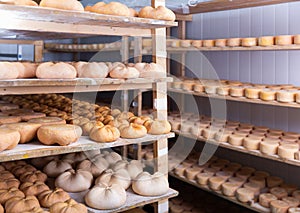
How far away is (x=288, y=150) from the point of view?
2344mm

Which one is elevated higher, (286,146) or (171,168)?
(286,146)

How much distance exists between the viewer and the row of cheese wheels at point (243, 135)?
8.00ft

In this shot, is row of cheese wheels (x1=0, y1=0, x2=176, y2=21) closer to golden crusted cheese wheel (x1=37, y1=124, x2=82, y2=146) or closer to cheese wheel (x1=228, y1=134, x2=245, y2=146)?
golden crusted cheese wheel (x1=37, y1=124, x2=82, y2=146)

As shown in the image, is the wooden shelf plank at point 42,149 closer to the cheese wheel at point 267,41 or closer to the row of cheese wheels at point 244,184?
the row of cheese wheels at point 244,184

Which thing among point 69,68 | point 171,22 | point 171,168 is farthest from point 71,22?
point 171,168

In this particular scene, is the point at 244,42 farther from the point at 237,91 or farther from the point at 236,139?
the point at 236,139

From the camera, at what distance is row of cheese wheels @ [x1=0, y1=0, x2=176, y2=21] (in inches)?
62.7

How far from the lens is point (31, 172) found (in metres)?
1.99

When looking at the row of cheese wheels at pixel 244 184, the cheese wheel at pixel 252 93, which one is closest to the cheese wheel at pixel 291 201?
the row of cheese wheels at pixel 244 184

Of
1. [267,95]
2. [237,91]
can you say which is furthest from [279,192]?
[237,91]

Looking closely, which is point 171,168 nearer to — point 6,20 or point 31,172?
point 31,172

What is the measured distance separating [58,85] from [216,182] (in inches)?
62.2

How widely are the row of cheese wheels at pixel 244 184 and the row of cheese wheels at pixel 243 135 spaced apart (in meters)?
0.29

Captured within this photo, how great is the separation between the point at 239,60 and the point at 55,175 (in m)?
2.08
